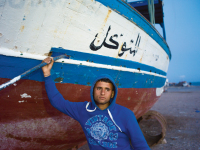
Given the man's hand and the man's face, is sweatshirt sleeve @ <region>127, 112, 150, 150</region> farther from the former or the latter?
the man's hand

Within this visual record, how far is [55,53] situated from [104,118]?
90cm

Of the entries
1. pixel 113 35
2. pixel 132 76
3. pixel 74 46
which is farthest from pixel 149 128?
pixel 74 46

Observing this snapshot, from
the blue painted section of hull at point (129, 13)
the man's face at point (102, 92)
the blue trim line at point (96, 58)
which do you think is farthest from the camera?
the blue painted section of hull at point (129, 13)

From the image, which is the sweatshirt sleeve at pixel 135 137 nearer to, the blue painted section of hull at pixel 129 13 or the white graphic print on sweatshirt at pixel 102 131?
the white graphic print on sweatshirt at pixel 102 131

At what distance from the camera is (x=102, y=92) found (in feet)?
4.14

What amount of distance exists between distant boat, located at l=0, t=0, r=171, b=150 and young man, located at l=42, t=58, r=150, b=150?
23 cm

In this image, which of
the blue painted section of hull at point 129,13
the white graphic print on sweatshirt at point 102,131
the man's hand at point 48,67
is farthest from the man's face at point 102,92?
the blue painted section of hull at point 129,13

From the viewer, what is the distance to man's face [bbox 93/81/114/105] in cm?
126

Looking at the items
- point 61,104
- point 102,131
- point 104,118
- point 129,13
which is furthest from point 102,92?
point 129,13

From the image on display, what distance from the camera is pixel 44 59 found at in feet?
4.71

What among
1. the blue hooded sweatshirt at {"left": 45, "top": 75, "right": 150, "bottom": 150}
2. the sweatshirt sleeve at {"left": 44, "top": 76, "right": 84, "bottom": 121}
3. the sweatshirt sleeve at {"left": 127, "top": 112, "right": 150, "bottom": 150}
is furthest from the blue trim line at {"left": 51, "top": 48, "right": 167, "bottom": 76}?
the sweatshirt sleeve at {"left": 127, "top": 112, "right": 150, "bottom": 150}

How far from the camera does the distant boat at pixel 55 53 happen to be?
1.30 meters

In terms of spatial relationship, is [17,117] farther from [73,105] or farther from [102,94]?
[102,94]

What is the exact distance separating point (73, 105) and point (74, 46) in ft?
2.29
